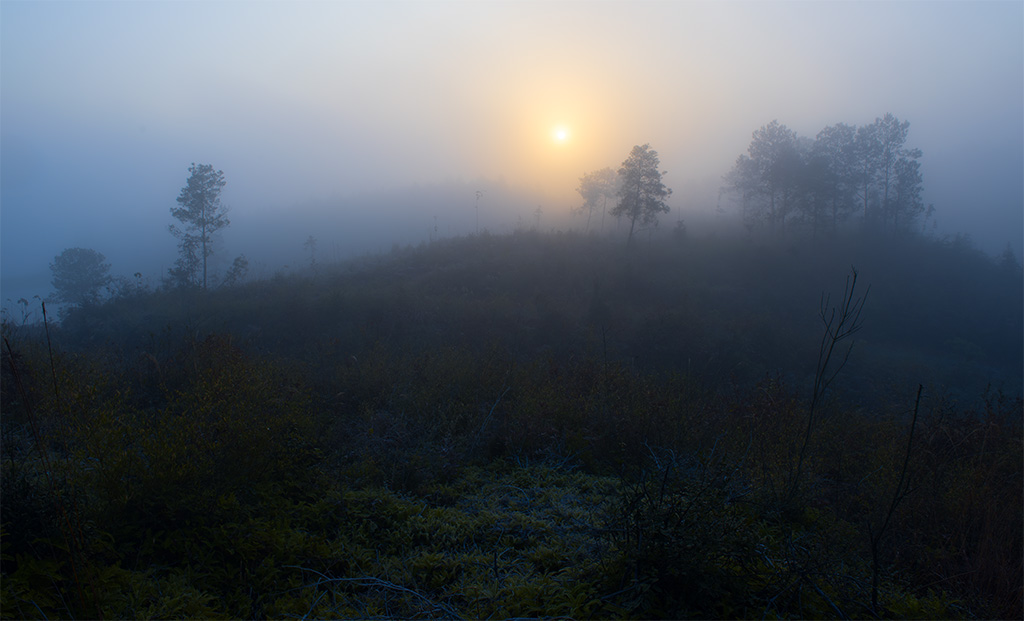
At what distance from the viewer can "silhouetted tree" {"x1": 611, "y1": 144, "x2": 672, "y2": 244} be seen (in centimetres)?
2975

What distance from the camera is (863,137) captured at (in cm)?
3641

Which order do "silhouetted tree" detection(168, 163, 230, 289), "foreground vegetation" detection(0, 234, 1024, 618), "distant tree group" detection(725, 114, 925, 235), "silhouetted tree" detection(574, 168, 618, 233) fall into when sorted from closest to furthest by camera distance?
"foreground vegetation" detection(0, 234, 1024, 618)
"silhouetted tree" detection(168, 163, 230, 289)
"distant tree group" detection(725, 114, 925, 235)
"silhouetted tree" detection(574, 168, 618, 233)

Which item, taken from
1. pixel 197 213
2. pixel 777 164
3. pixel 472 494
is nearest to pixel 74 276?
pixel 197 213

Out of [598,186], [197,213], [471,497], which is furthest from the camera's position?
[598,186]

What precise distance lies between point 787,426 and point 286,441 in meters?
6.17

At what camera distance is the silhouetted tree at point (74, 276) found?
92.2ft

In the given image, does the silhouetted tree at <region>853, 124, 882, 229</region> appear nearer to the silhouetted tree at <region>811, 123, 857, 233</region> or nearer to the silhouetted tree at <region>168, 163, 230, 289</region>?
the silhouetted tree at <region>811, 123, 857, 233</region>

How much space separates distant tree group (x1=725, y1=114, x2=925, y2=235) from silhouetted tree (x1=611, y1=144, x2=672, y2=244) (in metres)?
12.6

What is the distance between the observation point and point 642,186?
1182 inches

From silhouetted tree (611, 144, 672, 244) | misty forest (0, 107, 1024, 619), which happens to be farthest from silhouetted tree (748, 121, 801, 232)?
misty forest (0, 107, 1024, 619)

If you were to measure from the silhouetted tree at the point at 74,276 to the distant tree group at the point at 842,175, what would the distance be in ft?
162

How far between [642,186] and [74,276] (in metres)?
38.3

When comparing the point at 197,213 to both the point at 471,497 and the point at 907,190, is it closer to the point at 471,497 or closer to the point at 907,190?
the point at 471,497

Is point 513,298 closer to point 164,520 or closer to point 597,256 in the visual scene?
point 597,256
